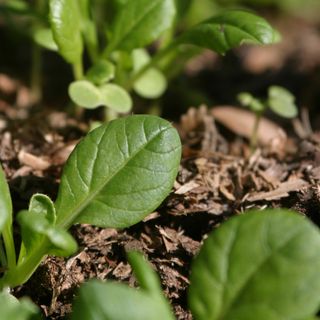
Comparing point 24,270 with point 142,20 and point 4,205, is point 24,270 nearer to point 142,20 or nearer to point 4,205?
point 4,205

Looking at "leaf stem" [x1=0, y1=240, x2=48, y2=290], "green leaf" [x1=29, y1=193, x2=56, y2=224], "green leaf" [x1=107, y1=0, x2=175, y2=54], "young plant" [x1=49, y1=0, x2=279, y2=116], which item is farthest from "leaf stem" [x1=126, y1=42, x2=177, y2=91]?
"leaf stem" [x1=0, y1=240, x2=48, y2=290]

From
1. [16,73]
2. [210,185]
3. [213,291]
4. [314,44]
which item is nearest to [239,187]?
[210,185]

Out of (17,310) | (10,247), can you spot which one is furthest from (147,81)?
(17,310)

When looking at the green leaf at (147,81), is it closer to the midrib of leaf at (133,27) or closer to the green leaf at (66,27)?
the midrib of leaf at (133,27)

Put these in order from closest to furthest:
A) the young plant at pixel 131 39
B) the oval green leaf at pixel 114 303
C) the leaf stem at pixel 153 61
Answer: the oval green leaf at pixel 114 303, the young plant at pixel 131 39, the leaf stem at pixel 153 61

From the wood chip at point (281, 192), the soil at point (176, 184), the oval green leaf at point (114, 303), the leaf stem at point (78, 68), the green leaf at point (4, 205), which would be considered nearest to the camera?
the oval green leaf at point (114, 303)

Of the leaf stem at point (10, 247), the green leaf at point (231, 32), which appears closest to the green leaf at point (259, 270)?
the leaf stem at point (10, 247)

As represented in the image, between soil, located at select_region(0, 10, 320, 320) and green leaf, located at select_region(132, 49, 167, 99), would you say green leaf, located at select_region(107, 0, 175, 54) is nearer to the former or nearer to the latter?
green leaf, located at select_region(132, 49, 167, 99)
